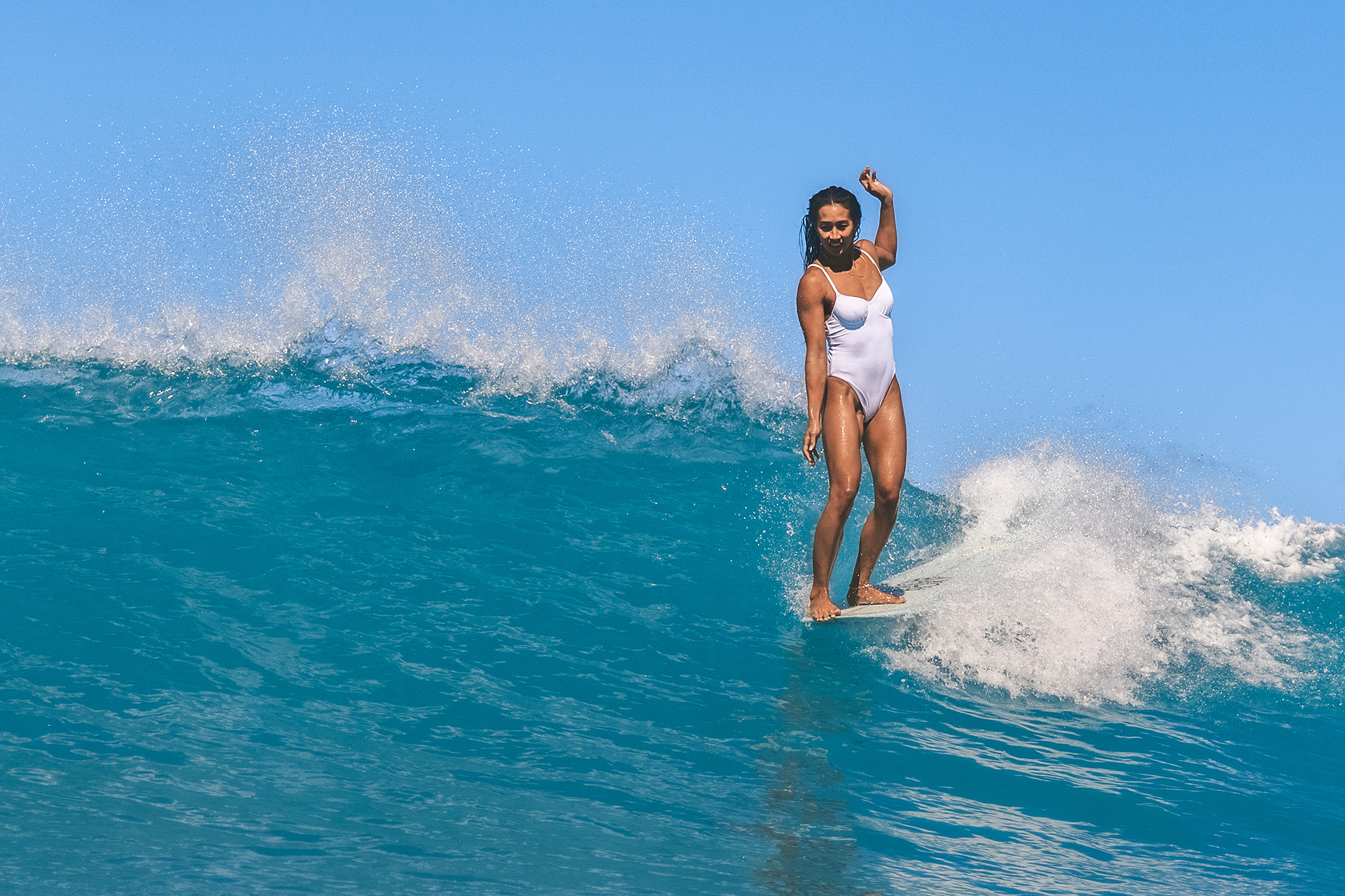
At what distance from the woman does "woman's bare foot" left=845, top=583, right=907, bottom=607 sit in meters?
0.02

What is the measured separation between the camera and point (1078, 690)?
5078 millimetres

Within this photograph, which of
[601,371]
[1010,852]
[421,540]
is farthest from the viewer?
[601,371]

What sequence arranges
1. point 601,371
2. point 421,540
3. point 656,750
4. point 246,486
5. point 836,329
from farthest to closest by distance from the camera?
point 601,371, point 246,486, point 421,540, point 836,329, point 656,750

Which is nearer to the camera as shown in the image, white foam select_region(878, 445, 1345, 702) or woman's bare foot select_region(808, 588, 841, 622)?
white foam select_region(878, 445, 1345, 702)

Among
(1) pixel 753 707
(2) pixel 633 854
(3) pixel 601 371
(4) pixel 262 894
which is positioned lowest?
(4) pixel 262 894

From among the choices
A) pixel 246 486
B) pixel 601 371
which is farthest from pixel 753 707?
pixel 601 371

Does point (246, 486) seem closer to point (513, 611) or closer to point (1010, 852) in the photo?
point (513, 611)

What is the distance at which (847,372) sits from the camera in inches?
216

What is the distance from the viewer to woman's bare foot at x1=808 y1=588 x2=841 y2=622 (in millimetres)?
5531

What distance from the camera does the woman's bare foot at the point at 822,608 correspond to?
18.1 ft

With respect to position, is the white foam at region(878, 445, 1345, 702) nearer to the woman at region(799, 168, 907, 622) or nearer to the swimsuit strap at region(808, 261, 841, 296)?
the woman at region(799, 168, 907, 622)

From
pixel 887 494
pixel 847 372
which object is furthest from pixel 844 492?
pixel 847 372

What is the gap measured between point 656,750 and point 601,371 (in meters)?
6.28

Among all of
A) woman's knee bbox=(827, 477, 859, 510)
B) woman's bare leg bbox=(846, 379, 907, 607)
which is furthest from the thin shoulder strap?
woman's knee bbox=(827, 477, 859, 510)
